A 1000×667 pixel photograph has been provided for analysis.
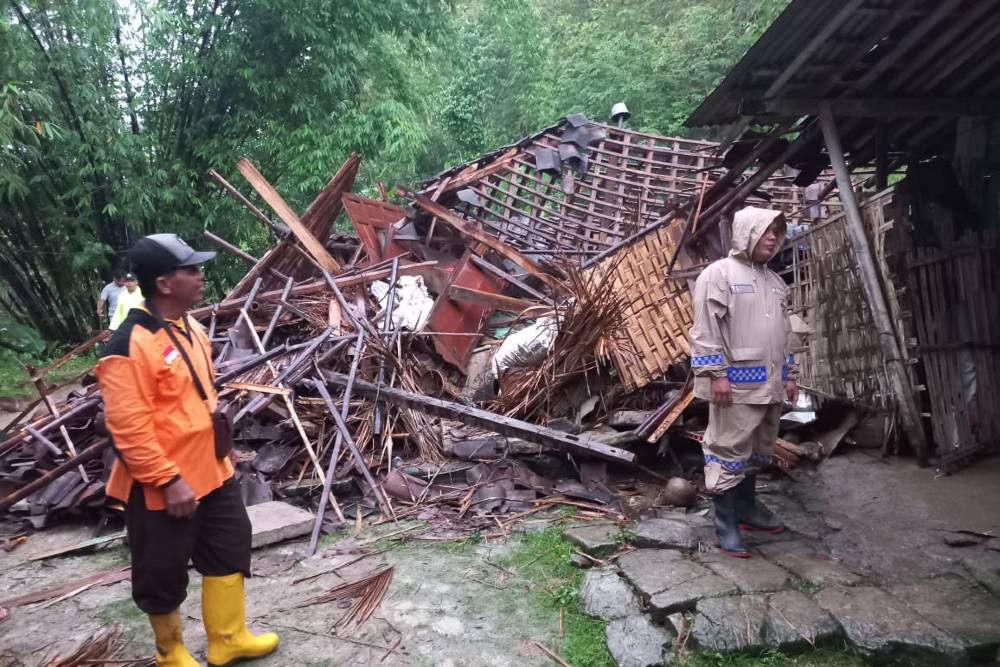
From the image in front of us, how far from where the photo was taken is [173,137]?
12.1 m

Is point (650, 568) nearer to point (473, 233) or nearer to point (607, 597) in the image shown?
point (607, 597)

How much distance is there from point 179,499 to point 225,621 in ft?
2.19

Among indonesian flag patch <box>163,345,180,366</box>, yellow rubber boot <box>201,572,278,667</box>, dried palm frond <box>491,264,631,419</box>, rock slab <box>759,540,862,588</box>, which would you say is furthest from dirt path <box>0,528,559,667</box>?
dried palm frond <box>491,264,631,419</box>

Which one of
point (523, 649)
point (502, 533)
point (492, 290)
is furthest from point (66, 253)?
point (523, 649)

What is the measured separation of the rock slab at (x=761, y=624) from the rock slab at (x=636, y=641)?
Answer: 163mm

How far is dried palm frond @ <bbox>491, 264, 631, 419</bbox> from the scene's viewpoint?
18.1 ft

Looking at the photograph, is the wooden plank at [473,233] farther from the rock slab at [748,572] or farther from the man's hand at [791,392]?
the rock slab at [748,572]

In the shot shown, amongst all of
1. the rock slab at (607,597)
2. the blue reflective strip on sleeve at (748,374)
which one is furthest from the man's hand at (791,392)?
the rock slab at (607,597)

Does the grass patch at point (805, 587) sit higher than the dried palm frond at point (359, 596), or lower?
lower

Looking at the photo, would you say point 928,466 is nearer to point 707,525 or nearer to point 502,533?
point 707,525

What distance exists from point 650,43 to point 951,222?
15923mm

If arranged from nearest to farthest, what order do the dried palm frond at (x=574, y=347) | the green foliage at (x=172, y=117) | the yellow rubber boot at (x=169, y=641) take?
the yellow rubber boot at (x=169, y=641), the dried palm frond at (x=574, y=347), the green foliage at (x=172, y=117)

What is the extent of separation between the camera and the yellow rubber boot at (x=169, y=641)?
2.56 meters

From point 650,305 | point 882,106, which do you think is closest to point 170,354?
point 882,106
